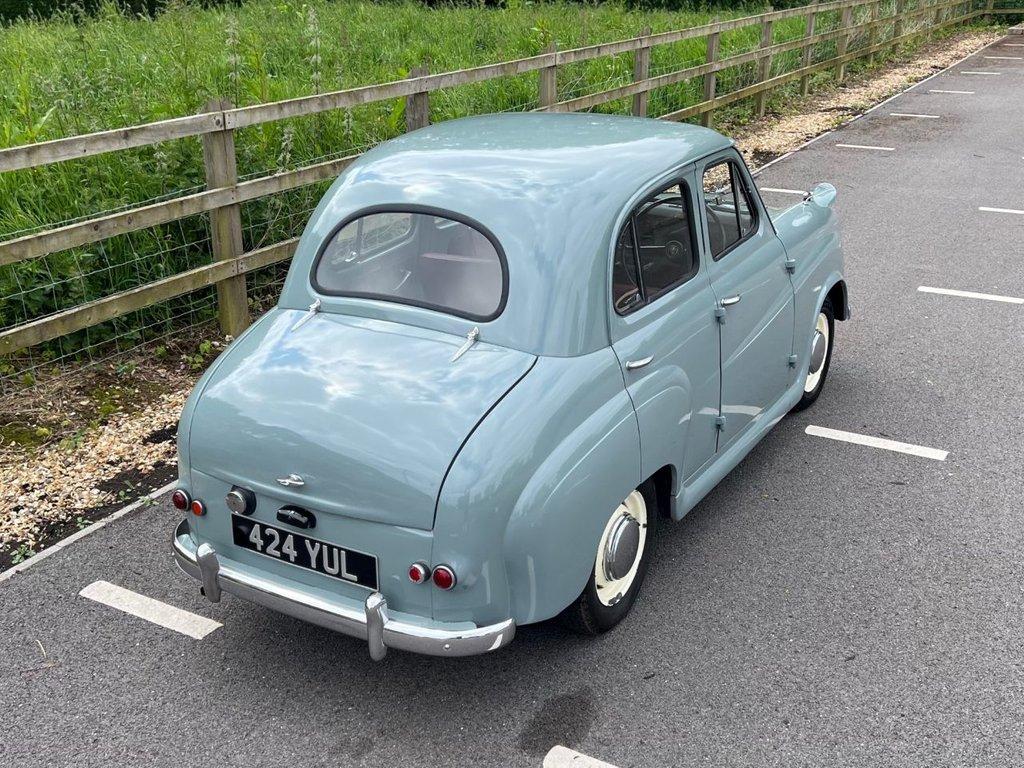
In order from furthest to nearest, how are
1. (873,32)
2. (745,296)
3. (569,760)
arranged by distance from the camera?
(873,32) → (745,296) → (569,760)

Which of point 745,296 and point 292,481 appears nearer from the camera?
point 292,481

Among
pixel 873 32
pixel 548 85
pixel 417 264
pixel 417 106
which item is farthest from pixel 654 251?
pixel 873 32

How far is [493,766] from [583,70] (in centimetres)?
1000

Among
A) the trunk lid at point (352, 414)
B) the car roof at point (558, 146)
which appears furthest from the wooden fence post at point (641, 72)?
the trunk lid at point (352, 414)

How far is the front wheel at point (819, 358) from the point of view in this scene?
5699mm

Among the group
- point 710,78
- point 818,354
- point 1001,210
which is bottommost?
point 1001,210

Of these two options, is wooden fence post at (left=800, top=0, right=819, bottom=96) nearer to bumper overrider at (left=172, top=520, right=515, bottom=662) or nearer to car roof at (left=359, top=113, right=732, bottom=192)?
car roof at (left=359, top=113, right=732, bottom=192)

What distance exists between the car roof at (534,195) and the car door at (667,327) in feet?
0.39

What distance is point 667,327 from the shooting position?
3.99 m

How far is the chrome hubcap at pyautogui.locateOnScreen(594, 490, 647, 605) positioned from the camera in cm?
370

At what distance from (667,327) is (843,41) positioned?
14431 millimetres

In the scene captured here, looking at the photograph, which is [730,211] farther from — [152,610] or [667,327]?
[152,610]

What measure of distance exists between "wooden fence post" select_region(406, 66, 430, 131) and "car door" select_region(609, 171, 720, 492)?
3694 mm

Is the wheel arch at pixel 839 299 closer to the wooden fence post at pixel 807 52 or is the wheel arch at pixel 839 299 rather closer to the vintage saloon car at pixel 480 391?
the vintage saloon car at pixel 480 391
